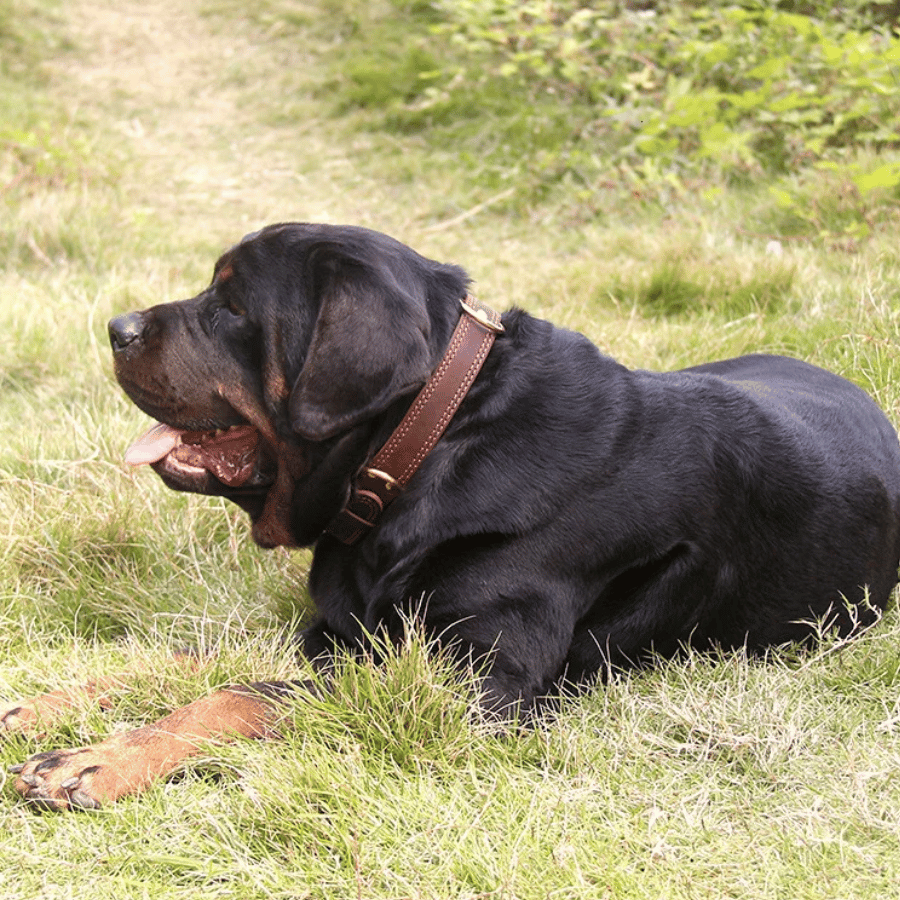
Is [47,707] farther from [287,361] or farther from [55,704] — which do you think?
[287,361]

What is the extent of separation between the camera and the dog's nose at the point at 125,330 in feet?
9.14

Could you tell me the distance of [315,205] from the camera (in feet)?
24.5

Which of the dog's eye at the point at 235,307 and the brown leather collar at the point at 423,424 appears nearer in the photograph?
the brown leather collar at the point at 423,424

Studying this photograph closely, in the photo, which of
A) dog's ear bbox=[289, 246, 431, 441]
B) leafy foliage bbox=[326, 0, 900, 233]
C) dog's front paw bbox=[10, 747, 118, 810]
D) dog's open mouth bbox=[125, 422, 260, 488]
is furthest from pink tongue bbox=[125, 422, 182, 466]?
leafy foliage bbox=[326, 0, 900, 233]

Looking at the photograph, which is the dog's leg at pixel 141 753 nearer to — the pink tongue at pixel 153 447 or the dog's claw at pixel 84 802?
the dog's claw at pixel 84 802

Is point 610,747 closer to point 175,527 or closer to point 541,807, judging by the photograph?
point 541,807

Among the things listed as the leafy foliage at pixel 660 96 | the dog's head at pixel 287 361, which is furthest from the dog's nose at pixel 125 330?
the leafy foliage at pixel 660 96

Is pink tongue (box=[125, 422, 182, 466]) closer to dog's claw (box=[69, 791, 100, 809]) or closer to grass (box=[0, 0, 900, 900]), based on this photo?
grass (box=[0, 0, 900, 900])

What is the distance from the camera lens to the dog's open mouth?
280cm

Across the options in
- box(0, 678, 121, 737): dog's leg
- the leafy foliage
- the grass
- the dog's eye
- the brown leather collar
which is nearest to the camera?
the grass

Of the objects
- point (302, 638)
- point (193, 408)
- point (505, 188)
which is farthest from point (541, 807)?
point (505, 188)

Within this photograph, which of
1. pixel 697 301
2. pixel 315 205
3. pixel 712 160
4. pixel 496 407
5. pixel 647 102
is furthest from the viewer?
pixel 315 205

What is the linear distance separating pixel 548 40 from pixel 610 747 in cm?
601

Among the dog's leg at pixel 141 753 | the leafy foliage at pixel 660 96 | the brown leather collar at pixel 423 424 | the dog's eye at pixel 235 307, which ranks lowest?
the dog's leg at pixel 141 753
